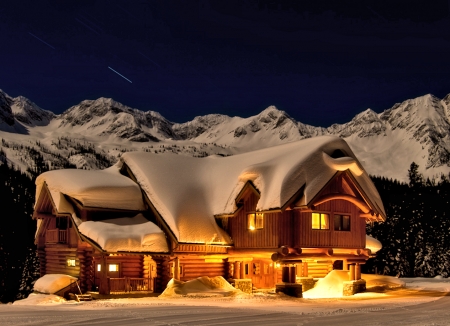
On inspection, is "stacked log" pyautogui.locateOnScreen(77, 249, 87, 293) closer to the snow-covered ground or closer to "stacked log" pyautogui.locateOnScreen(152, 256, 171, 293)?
"stacked log" pyautogui.locateOnScreen(152, 256, 171, 293)

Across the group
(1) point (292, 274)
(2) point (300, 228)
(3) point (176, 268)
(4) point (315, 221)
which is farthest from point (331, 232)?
(3) point (176, 268)

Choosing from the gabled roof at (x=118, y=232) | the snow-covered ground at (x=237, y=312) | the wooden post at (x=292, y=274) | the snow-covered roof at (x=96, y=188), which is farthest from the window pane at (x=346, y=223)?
the snow-covered roof at (x=96, y=188)

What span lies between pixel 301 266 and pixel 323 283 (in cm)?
306

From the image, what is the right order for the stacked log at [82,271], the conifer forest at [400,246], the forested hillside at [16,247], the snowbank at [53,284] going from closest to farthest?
the snowbank at [53,284], the stacked log at [82,271], the forested hillside at [16,247], the conifer forest at [400,246]

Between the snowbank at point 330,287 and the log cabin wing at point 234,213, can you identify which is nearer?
the log cabin wing at point 234,213

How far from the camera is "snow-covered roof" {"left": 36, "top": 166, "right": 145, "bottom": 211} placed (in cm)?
3600

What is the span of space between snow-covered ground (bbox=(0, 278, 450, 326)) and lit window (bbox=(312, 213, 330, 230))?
474 centimetres

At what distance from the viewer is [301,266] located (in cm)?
3906

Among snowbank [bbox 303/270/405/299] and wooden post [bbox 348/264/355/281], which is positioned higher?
wooden post [bbox 348/264/355/281]

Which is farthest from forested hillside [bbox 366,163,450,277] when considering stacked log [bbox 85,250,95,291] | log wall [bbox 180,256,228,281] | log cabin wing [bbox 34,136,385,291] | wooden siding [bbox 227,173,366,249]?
stacked log [bbox 85,250,95,291]

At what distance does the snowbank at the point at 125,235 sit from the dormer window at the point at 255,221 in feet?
16.4

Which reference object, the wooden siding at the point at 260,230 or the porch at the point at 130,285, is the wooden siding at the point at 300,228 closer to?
the wooden siding at the point at 260,230

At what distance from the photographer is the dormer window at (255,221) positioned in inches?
1391

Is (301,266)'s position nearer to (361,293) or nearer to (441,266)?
(361,293)
